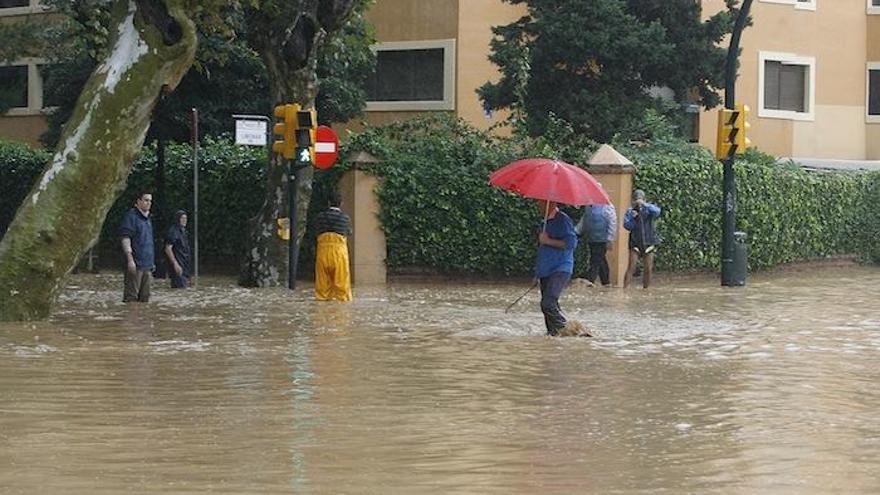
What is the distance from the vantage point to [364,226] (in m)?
27.8

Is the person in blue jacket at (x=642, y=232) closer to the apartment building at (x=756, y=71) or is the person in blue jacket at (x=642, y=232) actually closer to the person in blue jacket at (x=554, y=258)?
the person in blue jacket at (x=554, y=258)

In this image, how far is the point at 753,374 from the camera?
1438 cm

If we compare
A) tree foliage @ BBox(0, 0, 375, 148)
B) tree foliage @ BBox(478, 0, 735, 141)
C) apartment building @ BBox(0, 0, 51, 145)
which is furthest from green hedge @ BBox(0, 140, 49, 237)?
tree foliage @ BBox(478, 0, 735, 141)

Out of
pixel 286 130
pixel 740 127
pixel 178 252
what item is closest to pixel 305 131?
pixel 286 130

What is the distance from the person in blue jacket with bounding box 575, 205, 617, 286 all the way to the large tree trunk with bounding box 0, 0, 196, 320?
33.4 feet

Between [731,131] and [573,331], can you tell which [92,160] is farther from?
[731,131]

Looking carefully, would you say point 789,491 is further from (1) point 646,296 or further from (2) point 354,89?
(2) point 354,89

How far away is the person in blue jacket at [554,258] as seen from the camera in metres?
17.2

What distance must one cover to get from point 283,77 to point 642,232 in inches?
260

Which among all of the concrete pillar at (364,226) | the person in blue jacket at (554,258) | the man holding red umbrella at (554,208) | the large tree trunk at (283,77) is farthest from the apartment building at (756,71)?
the person in blue jacket at (554,258)

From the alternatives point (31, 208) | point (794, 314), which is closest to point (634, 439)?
point (31, 208)

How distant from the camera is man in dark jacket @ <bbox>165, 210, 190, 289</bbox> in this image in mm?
25375

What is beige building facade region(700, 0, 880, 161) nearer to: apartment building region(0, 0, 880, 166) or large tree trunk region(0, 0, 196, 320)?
apartment building region(0, 0, 880, 166)

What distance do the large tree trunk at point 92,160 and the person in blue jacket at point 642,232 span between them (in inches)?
417
